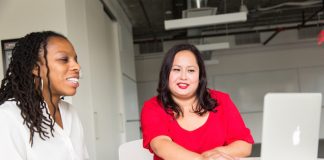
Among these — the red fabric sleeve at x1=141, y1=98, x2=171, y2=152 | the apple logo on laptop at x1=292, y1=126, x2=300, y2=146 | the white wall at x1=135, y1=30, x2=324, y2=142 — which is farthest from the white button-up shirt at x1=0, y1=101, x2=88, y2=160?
the white wall at x1=135, y1=30, x2=324, y2=142

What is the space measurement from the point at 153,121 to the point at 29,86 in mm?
634

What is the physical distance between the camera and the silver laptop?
120 cm

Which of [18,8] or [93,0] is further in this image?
[93,0]

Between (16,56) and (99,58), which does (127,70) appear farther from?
(16,56)

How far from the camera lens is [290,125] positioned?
1247 millimetres

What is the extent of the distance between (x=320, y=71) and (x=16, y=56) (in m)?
11.0

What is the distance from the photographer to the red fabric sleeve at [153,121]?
1815 millimetres

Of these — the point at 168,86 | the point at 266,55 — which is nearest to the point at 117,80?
the point at 168,86

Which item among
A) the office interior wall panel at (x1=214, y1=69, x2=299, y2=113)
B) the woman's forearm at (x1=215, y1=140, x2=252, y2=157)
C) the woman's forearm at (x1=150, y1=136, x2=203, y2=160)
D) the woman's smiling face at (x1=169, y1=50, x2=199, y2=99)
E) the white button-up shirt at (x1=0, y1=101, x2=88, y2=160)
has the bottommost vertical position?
the office interior wall panel at (x1=214, y1=69, x2=299, y2=113)

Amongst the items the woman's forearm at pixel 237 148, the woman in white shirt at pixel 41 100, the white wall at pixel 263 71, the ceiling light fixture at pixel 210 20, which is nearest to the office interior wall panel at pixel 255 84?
the white wall at pixel 263 71

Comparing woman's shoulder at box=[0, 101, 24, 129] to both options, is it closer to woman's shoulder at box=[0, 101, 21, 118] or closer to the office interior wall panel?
woman's shoulder at box=[0, 101, 21, 118]

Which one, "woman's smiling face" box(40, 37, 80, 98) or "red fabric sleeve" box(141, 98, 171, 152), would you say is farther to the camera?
"red fabric sleeve" box(141, 98, 171, 152)

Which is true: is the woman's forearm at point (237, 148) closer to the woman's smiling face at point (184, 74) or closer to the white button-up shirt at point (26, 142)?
the woman's smiling face at point (184, 74)

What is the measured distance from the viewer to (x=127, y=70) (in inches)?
278
